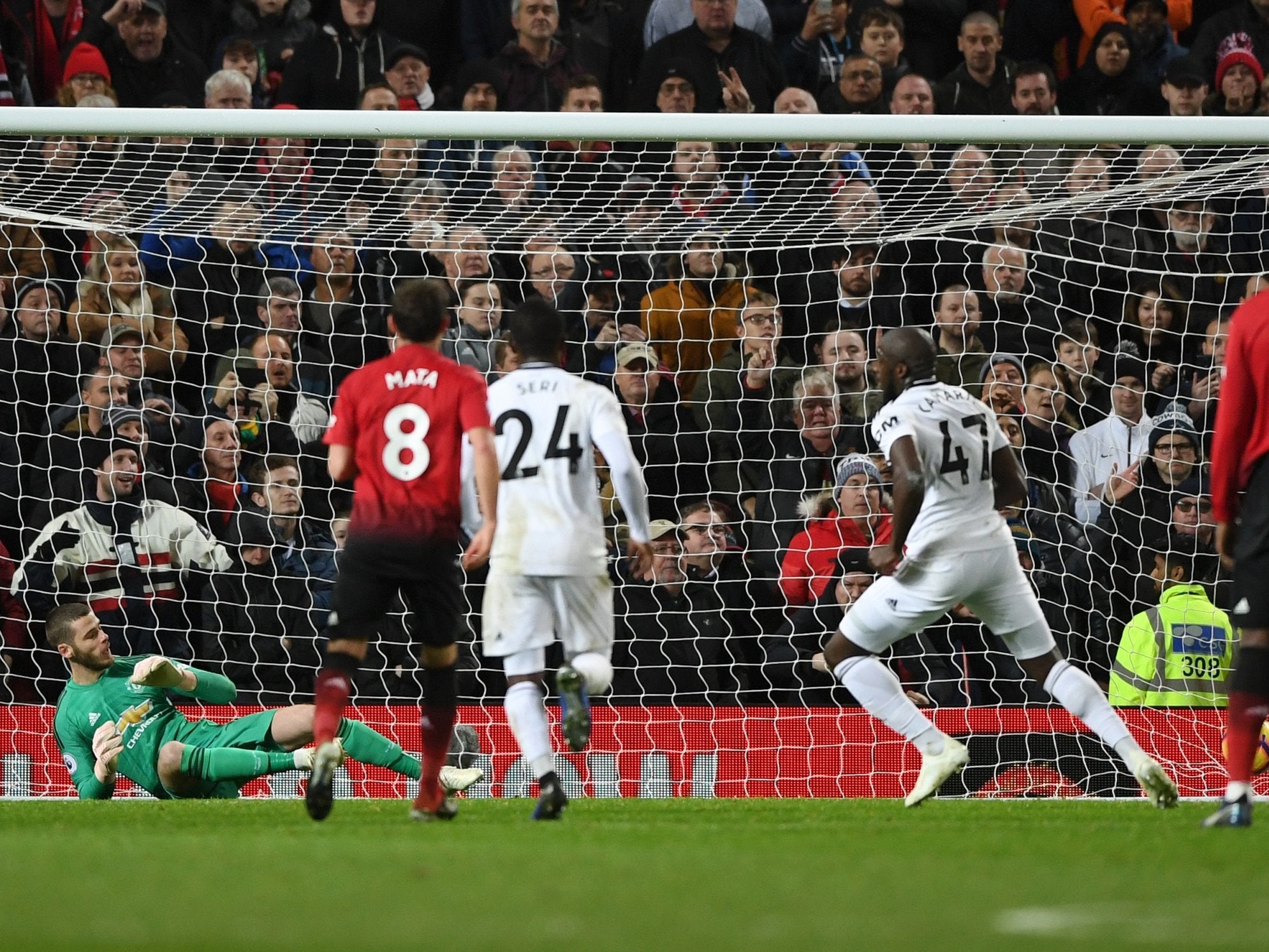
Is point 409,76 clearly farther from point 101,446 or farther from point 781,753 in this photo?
point 781,753

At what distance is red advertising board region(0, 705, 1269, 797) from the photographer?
9.48 m

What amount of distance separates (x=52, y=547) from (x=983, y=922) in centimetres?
749

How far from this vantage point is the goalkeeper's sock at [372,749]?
28.5ft

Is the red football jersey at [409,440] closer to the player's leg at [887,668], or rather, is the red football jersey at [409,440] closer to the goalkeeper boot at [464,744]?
the player's leg at [887,668]

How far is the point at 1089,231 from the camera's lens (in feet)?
38.3

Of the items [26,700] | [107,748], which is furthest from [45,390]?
[107,748]

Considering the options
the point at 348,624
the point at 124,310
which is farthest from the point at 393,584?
the point at 124,310

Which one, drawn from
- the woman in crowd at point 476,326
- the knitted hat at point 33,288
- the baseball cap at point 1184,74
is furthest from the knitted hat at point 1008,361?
the knitted hat at point 33,288

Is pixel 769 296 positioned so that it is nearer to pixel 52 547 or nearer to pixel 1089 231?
pixel 1089 231

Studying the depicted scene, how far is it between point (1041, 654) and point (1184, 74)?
6.64 meters

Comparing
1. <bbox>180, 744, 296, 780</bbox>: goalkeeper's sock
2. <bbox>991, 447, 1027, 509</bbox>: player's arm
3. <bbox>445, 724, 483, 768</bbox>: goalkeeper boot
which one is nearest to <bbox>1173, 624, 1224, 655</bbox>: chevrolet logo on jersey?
<bbox>991, 447, 1027, 509</bbox>: player's arm

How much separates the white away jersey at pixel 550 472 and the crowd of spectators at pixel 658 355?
10.8 ft

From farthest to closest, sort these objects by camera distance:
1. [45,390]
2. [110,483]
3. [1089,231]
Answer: [1089,231] < [45,390] < [110,483]

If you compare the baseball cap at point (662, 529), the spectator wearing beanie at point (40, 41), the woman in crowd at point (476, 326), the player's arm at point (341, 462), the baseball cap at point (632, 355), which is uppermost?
the spectator wearing beanie at point (40, 41)
